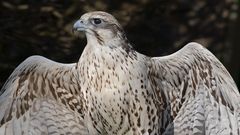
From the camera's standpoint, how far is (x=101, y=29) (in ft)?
22.2

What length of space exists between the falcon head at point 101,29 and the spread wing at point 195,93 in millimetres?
412

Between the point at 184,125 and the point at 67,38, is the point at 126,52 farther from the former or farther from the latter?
the point at 67,38

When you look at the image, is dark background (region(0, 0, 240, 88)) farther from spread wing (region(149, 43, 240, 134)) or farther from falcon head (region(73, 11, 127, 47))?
falcon head (region(73, 11, 127, 47))

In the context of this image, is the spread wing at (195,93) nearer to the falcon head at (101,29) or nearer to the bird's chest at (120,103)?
the bird's chest at (120,103)

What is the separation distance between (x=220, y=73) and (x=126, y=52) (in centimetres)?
79

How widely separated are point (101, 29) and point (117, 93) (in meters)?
0.49

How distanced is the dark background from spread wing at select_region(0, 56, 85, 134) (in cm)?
181

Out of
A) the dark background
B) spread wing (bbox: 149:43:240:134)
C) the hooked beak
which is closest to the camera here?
the hooked beak

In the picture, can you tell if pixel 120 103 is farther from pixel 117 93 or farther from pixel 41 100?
pixel 41 100

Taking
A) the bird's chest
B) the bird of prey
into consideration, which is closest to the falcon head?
the bird of prey

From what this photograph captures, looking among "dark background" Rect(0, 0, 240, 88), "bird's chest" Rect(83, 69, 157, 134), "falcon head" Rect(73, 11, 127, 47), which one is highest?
"dark background" Rect(0, 0, 240, 88)

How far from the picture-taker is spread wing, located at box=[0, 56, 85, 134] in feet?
23.1

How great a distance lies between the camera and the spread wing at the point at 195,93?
282 inches

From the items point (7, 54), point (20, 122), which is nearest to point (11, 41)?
point (7, 54)
